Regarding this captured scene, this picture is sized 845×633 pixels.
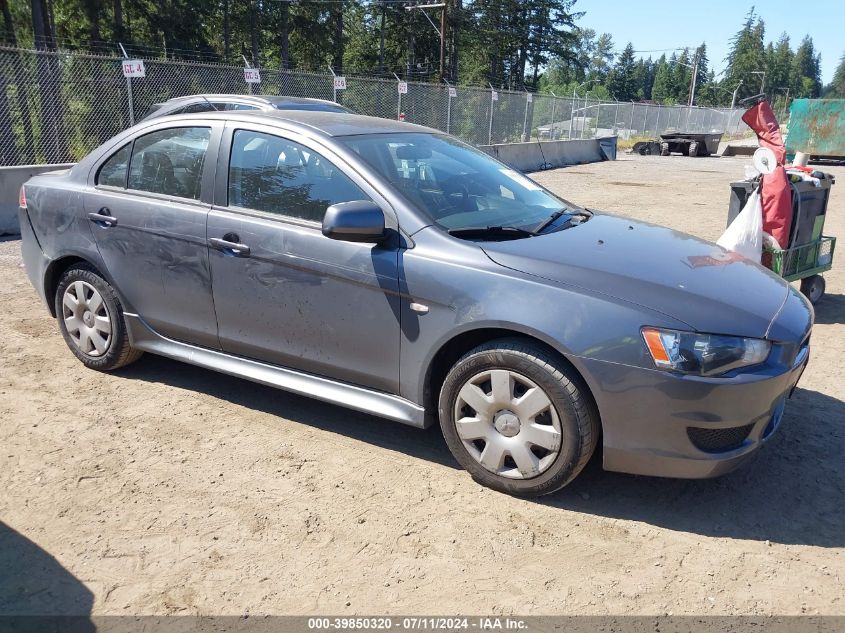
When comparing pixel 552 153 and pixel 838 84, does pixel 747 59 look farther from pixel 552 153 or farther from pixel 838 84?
pixel 552 153

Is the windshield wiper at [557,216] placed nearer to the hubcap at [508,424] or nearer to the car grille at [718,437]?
the hubcap at [508,424]

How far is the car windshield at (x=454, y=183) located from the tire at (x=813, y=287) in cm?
370

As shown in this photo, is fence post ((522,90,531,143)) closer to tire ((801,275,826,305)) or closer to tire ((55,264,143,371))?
tire ((801,275,826,305))

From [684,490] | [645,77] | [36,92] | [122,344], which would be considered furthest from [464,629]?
[645,77]

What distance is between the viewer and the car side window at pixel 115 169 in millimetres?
4438

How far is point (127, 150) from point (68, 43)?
30.7 m

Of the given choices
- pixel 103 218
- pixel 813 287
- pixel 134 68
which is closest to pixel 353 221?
pixel 103 218

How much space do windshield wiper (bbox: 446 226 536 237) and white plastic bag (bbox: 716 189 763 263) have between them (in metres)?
2.99

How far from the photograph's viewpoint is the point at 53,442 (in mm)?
3789

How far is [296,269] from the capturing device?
3658 millimetres

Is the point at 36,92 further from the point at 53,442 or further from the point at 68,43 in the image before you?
the point at 68,43

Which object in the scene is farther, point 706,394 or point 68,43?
point 68,43

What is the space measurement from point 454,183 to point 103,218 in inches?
86.0

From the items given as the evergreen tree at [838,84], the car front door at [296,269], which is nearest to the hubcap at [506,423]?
the car front door at [296,269]
